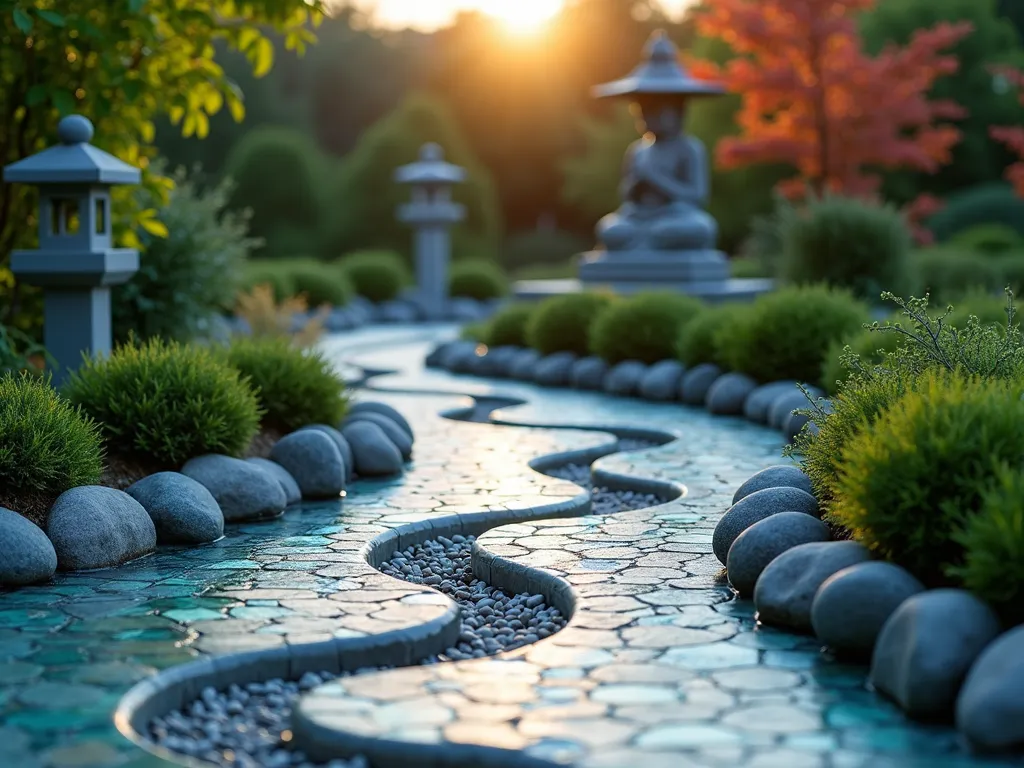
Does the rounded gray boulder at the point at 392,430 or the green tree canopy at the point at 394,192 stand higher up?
the green tree canopy at the point at 394,192

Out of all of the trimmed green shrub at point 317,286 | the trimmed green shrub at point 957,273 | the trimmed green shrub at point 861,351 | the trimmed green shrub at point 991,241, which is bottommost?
the trimmed green shrub at point 861,351

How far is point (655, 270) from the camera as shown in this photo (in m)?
16.3

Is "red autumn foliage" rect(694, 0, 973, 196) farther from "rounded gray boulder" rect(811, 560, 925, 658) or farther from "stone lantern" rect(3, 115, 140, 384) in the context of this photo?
"rounded gray boulder" rect(811, 560, 925, 658)

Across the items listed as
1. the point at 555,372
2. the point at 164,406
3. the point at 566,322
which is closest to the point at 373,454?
the point at 164,406

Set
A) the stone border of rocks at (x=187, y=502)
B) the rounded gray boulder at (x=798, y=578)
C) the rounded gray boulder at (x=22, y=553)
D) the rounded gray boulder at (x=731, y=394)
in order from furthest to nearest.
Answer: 1. the rounded gray boulder at (x=731, y=394)
2. the stone border of rocks at (x=187, y=502)
3. the rounded gray boulder at (x=22, y=553)
4. the rounded gray boulder at (x=798, y=578)

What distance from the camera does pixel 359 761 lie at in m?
3.63

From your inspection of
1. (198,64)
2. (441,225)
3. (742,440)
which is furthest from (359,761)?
(441,225)

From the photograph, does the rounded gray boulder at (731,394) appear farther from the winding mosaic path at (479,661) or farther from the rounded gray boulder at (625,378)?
the winding mosaic path at (479,661)

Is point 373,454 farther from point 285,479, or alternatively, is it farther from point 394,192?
point 394,192

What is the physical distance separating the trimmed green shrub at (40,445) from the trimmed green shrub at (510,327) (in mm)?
8842

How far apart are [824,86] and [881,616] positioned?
19985 mm

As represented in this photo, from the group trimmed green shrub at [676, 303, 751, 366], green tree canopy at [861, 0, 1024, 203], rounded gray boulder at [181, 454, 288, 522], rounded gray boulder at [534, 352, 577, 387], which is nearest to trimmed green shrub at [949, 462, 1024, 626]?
rounded gray boulder at [181, 454, 288, 522]

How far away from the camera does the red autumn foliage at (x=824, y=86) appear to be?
73.7 ft

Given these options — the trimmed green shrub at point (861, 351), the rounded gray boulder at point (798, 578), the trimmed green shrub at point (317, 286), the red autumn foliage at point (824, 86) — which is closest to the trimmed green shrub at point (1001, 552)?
the rounded gray boulder at point (798, 578)
